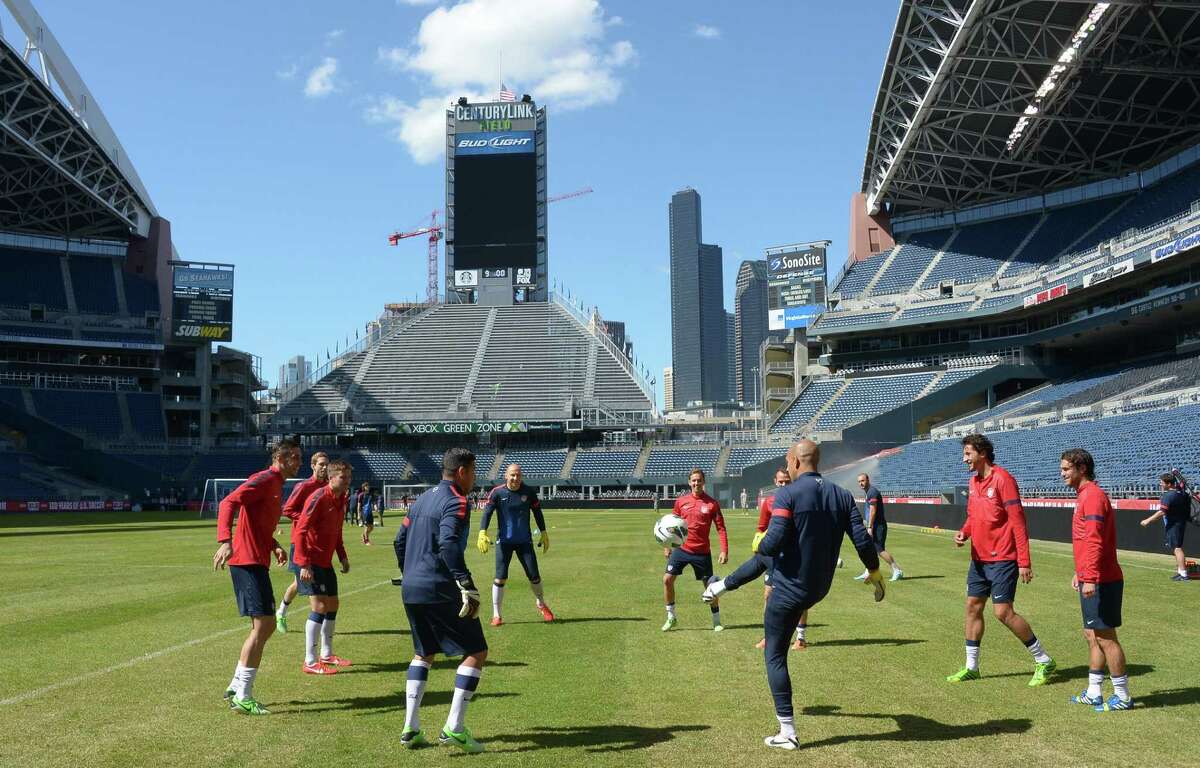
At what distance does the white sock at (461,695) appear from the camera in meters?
7.17

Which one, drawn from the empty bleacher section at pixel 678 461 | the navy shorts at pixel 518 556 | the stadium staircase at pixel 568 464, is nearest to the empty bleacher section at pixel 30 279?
the stadium staircase at pixel 568 464

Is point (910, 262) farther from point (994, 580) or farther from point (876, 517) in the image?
point (994, 580)

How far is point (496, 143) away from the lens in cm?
9756

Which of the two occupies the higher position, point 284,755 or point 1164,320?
point 1164,320

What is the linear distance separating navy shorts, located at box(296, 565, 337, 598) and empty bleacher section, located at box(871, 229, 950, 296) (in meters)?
72.1

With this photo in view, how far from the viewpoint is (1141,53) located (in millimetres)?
49156

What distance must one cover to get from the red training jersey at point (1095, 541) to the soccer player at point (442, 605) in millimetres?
5323

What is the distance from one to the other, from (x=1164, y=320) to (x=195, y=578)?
54.6 metres

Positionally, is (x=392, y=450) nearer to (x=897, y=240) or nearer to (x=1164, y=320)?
Answer: (x=897, y=240)

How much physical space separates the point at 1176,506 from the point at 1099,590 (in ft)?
40.3

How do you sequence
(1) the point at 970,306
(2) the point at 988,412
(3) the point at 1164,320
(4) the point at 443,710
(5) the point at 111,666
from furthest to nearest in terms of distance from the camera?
(1) the point at 970,306 < (2) the point at 988,412 < (3) the point at 1164,320 < (5) the point at 111,666 < (4) the point at 443,710

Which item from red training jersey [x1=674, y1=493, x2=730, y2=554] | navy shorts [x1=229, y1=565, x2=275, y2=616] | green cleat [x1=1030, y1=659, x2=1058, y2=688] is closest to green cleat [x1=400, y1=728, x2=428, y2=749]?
navy shorts [x1=229, y1=565, x2=275, y2=616]

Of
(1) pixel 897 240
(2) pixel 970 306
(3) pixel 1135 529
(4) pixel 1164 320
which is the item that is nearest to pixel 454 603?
(3) pixel 1135 529

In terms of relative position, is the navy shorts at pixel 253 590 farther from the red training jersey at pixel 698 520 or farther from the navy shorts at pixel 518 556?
the red training jersey at pixel 698 520
